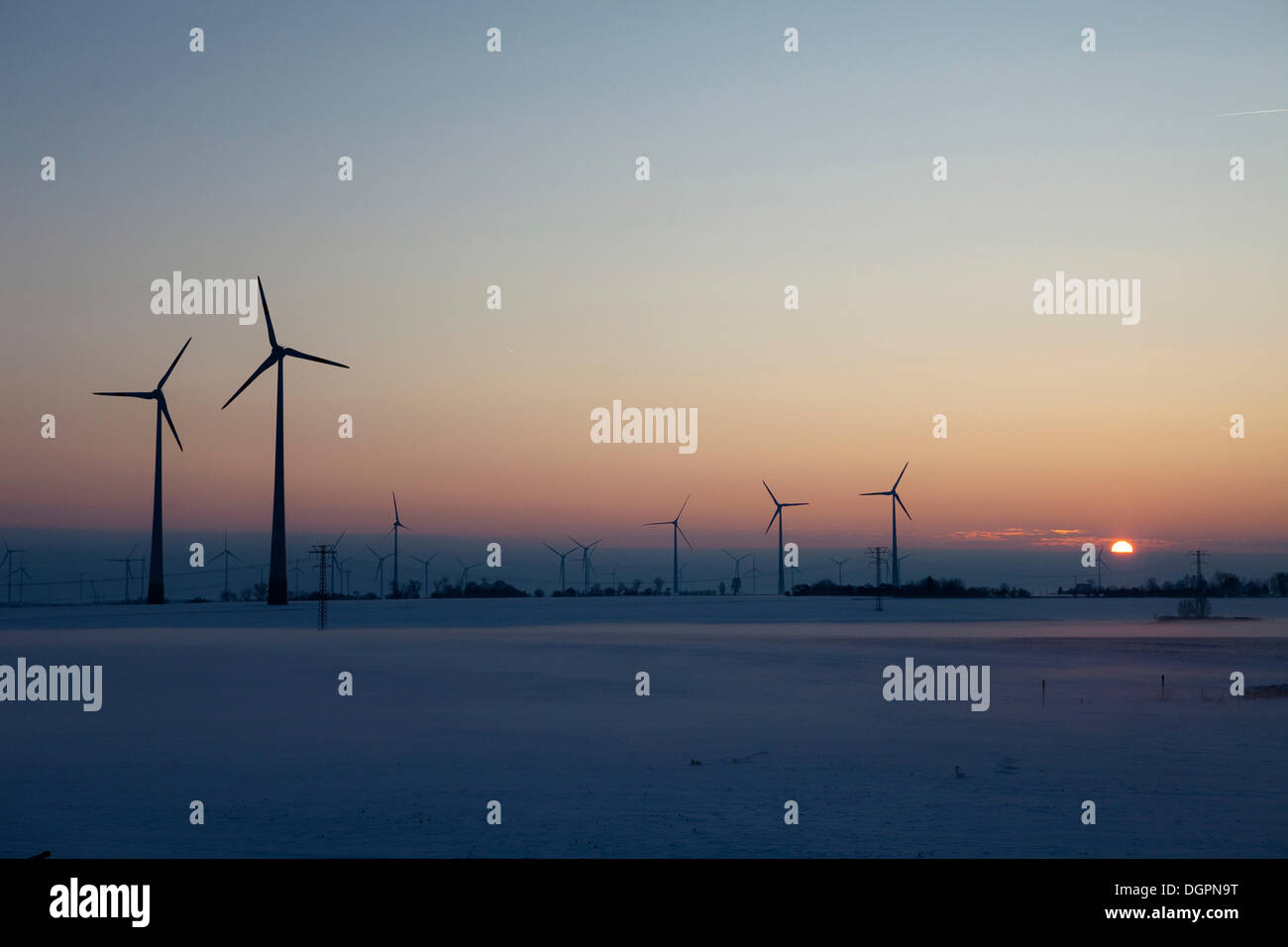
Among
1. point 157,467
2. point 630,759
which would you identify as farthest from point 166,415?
point 630,759

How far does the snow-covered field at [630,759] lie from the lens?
18609mm

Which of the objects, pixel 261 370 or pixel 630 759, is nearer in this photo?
pixel 630 759

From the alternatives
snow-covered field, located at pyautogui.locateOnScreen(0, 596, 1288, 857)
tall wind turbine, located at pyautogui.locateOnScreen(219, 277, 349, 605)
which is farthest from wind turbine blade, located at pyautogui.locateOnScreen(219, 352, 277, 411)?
snow-covered field, located at pyautogui.locateOnScreen(0, 596, 1288, 857)

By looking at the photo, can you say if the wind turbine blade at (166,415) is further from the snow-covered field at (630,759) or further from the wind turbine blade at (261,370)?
the snow-covered field at (630,759)

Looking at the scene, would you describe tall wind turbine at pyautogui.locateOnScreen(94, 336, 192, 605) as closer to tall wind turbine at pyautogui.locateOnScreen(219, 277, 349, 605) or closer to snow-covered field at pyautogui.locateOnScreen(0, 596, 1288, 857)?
tall wind turbine at pyautogui.locateOnScreen(219, 277, 349, 605)

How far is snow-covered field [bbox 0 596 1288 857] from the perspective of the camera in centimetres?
1861

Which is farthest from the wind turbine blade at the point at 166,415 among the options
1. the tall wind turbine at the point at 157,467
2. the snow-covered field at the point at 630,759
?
the snow-covered field at the point at 630,759

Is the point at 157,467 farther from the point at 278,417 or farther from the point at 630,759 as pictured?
the point at 630,759

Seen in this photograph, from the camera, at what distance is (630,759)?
86.9 ft

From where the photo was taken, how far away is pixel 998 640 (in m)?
74.6
